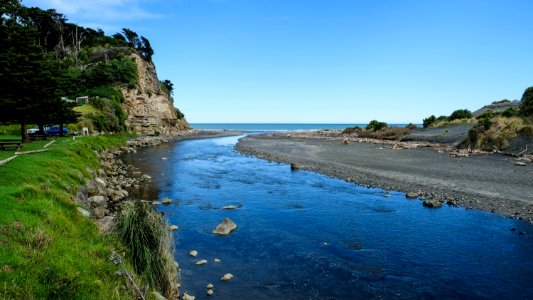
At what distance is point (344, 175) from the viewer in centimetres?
3170

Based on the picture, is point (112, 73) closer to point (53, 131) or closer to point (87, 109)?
point (87, 109)

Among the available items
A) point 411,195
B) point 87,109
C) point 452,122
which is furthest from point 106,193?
point 452,122

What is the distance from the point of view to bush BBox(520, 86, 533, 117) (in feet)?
163

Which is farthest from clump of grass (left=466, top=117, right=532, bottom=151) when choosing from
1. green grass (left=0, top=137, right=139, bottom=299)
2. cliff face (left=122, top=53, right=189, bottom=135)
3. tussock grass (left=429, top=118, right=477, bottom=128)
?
cliff face (left=122, top=53, right=189, bottom=135)

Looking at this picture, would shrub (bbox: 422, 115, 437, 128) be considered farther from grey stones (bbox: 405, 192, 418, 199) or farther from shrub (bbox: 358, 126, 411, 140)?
grey stones (bbox: 405, 192, 418, 199)

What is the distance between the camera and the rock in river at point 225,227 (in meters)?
16.0

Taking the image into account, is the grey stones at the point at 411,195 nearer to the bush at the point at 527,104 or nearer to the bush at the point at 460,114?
the bush at the point at 527,104

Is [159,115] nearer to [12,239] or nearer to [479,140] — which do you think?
[479,140]

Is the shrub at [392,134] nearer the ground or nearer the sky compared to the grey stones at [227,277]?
nearer the sky

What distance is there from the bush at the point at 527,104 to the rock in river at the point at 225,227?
171ft

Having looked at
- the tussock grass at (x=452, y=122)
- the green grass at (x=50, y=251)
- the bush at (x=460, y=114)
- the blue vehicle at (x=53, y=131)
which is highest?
the bush at (x=460, y=114)

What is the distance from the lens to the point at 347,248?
14.3 meters

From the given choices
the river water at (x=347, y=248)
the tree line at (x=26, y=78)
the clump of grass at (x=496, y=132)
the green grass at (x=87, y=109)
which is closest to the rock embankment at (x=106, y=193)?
the river water at (x=347, y=248)

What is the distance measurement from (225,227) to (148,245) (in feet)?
22.0
